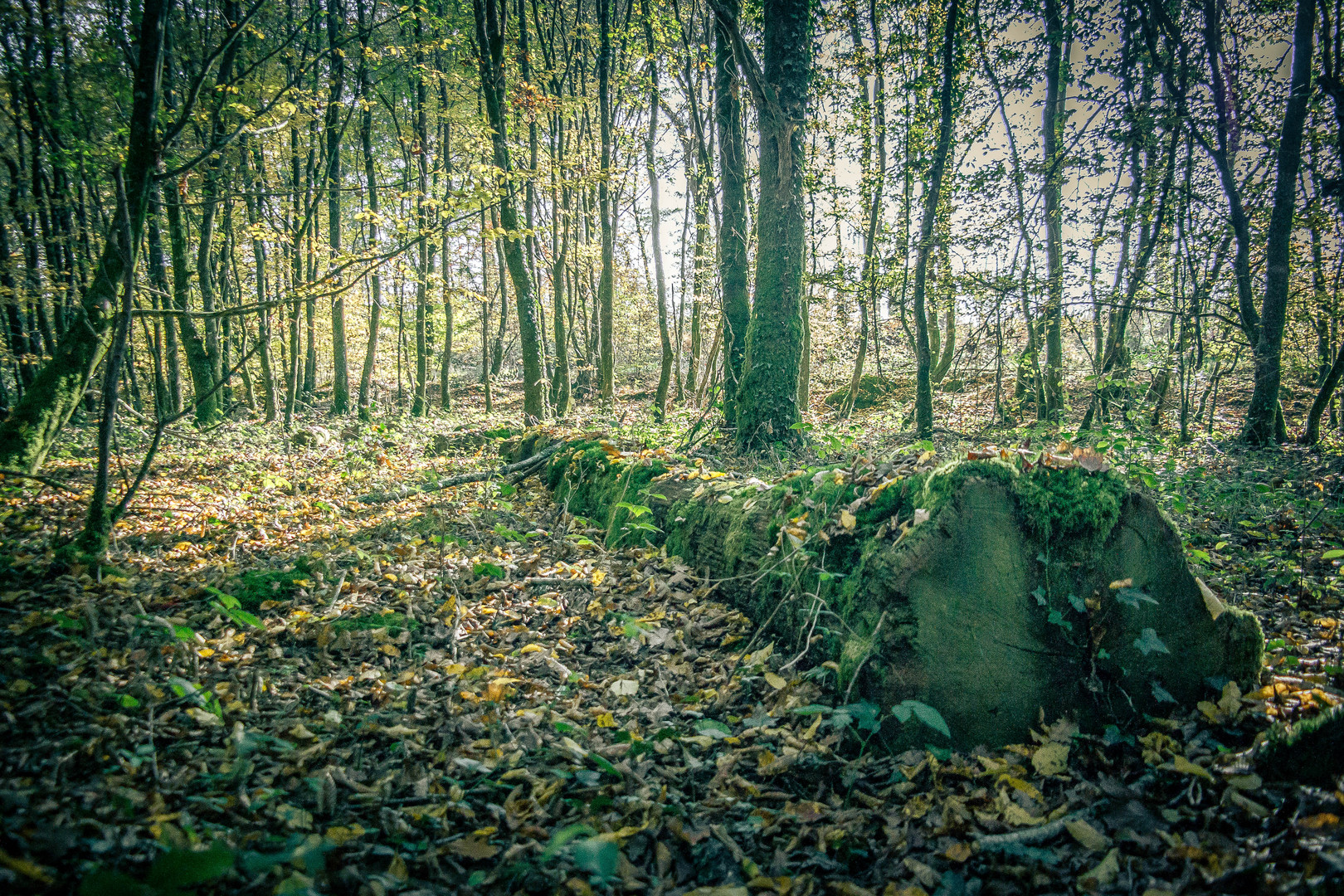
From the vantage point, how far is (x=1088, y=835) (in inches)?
77.4

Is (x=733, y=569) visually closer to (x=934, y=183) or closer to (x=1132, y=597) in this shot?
(x=1132, y=597)

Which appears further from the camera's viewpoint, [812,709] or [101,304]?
[101,304]

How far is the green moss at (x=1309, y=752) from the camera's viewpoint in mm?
1926

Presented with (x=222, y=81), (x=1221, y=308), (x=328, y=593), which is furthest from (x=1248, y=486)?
(x=222, y=81)

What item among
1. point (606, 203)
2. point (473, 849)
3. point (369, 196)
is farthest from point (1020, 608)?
point (369, 196)

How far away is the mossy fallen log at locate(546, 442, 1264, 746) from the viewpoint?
2637 mm

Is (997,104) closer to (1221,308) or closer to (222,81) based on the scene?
(1221,308)

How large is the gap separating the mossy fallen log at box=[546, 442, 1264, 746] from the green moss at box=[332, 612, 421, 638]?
2496 millimetres

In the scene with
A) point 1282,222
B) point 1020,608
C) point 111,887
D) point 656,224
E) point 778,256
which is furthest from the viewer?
point 656,224

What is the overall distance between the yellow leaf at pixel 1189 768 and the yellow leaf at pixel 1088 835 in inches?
18.8

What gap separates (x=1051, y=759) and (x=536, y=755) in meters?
2.28

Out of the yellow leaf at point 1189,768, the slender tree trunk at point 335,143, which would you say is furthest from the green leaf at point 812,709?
the slender tree trunk at point 335,143

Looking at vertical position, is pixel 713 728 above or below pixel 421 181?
below

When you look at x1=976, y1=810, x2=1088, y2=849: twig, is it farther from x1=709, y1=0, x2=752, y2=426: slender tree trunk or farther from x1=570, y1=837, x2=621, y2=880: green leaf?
x1=709, y1=0, x2=752, y2=426: slender tree trunk
